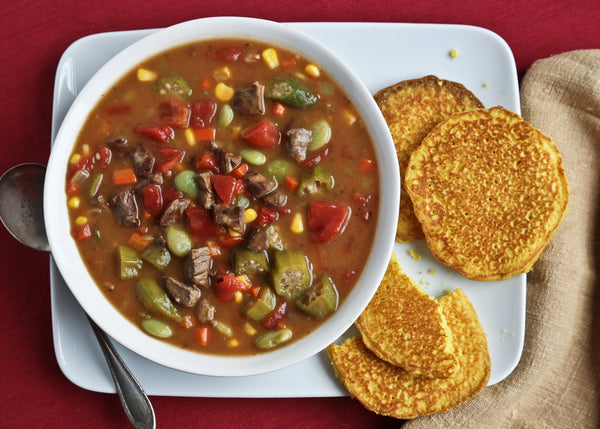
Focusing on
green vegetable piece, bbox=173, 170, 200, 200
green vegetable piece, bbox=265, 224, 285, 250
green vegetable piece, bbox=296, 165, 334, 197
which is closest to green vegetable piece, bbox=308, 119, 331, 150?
green vegetable piece, bbox=296, 165, 334, 197

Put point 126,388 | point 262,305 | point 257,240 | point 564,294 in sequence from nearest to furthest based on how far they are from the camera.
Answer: point 257,240 < point 262,305 < point 126,388 < point 564,294

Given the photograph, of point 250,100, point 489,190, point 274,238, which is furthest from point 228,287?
point 489,190

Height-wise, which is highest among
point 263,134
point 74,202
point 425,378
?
point 263,134

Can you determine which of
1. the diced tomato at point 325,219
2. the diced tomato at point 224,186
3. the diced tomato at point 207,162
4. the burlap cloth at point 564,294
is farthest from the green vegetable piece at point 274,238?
the burlap cloth at point 564,294

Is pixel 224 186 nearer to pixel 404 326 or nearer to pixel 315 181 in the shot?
pixel 315 181

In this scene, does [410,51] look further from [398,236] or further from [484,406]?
[484,406]

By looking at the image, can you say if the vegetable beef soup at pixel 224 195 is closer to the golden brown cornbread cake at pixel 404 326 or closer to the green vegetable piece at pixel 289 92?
the green vegetable piece at pixel 289 92

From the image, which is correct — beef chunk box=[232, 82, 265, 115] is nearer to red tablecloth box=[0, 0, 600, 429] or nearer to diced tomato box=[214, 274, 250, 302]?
red tablecloth box=[0, 0, 600, 429]
